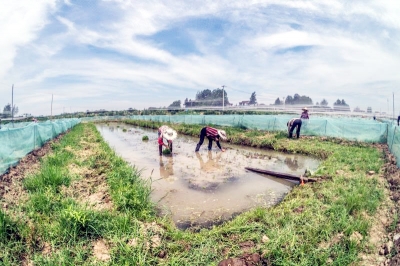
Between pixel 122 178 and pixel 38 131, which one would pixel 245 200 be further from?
pixel 38 131

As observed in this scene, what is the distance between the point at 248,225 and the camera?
3951mm

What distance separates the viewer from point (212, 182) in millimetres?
7105

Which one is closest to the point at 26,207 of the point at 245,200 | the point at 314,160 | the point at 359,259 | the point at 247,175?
the point at 245,200

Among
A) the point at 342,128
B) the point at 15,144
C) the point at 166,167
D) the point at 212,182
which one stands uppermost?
the point at 342,128

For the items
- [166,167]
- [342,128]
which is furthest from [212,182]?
[342,128]

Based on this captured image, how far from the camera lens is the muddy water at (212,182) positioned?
517cm

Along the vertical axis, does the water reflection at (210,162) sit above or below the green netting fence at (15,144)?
below

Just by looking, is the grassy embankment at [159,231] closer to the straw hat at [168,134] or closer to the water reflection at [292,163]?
the water reflection at [292,163]

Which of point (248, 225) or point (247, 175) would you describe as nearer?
point (248, 225)

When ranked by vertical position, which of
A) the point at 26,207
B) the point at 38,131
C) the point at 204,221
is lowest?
the point at 204,221

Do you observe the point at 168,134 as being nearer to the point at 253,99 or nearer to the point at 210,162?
the point at 210,162

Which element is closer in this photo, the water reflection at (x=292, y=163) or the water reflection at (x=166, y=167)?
the water reflection at (x=166, y=167)

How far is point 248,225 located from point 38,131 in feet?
37.4

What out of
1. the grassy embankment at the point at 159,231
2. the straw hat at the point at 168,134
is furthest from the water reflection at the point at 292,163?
the straw hat at the point at 168,134
